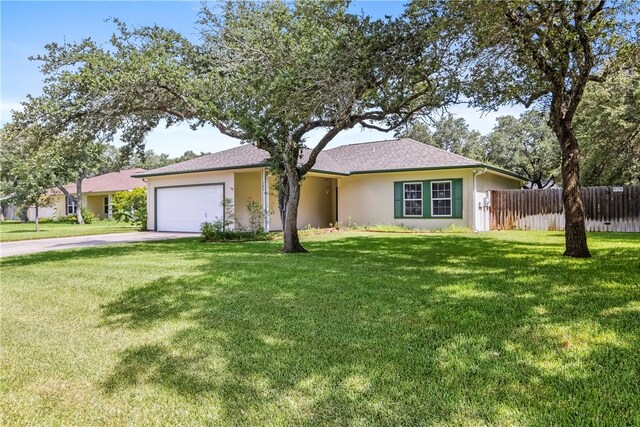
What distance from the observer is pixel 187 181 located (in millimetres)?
18938

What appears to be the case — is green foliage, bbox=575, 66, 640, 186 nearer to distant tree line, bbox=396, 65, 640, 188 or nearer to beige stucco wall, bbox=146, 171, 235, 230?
distant tree line, bbox=396, 65, 640, 188

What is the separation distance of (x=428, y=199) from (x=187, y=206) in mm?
10507

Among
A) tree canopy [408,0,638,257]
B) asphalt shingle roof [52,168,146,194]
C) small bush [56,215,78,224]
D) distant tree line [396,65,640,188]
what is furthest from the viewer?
asphalt shingle roof [52,168,146,194]

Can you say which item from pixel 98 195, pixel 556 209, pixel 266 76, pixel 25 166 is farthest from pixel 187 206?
pixel 98 195

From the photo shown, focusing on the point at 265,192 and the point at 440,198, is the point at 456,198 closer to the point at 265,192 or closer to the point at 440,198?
the point at 440,198

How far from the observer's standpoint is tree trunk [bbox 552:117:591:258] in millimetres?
8289

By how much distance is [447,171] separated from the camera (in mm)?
17203

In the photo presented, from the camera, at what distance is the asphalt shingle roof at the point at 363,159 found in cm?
1722

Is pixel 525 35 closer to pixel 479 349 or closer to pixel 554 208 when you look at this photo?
pixel 479 349

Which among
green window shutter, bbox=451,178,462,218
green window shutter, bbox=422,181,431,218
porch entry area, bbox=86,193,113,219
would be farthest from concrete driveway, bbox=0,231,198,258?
porch entry area, bbox=86,193,113,219

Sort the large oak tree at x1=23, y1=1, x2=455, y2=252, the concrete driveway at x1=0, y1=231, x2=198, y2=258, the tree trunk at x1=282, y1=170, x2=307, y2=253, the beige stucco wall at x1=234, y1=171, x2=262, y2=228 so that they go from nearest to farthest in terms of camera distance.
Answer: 1. the large oak tree at x1=23, y1=1, x2=455, y2=252
2. the tree trunk at x1=282, y1=170, x2=307, y2=253
3. the concrete driveway at x1=0, y1=231, x2=198, y2=258
4. the beige stucco wall at x1=234, y1=171, x2=262, y2=228

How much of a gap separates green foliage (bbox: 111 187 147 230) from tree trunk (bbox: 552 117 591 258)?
18.1m

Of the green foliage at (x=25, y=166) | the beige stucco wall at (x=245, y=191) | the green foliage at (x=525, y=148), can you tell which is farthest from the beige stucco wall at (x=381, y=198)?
the green foliage at (x=525, y=148)

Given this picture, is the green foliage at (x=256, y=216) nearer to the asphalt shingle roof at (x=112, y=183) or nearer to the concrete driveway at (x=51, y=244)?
the concrete driveway at (x=51, y=244)
